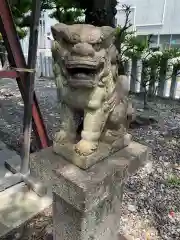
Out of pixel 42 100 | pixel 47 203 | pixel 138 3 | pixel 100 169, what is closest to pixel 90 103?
pixel 100 169

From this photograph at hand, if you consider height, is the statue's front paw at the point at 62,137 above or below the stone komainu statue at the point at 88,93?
below

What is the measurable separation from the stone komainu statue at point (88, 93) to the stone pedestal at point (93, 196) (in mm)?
46

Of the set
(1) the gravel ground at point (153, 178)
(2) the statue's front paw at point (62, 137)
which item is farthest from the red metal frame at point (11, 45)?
Answer: (1) the gravel ground at point (153, 178)

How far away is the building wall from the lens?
8.69 metres

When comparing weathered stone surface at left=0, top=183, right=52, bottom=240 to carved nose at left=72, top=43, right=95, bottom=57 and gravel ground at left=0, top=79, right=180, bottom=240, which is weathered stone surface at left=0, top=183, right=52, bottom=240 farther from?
carved nose at left=72, top=43, right=95, bottom=57

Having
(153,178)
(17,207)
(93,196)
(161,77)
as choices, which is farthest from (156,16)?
(93,196)

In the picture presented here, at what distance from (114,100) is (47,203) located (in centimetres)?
108

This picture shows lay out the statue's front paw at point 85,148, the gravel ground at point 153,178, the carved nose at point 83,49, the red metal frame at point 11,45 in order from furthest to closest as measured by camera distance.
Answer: the gravel ground at point 153,178
the red metal frame at point 11,45
the statue's front paw at point 85,148
the carved nose at point 83,49

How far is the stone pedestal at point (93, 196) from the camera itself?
80 centimetres

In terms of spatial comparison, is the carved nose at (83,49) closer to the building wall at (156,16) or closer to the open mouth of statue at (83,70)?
the open mouth of statue at (83,70)

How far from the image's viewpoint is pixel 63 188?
0.85 m

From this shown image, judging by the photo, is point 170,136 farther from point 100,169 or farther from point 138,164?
point 100,169

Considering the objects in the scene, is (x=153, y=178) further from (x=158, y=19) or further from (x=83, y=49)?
(x=158, y=19)

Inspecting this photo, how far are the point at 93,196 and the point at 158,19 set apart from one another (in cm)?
959
